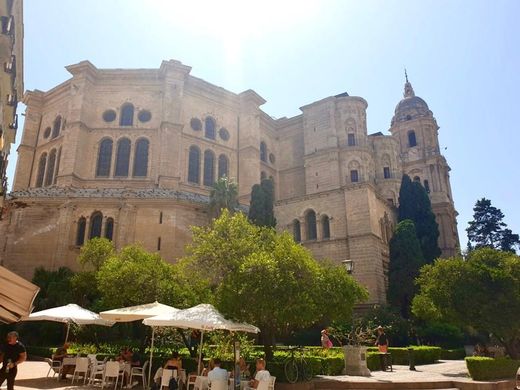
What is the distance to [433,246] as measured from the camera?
3453cm

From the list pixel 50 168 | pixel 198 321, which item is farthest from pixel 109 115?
pixel 198 321

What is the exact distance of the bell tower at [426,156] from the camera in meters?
44.0

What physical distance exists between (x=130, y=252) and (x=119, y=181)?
53.0 feet

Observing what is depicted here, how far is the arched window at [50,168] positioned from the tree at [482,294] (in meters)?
32.1

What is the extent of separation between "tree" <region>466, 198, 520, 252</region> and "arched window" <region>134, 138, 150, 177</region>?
36.5m

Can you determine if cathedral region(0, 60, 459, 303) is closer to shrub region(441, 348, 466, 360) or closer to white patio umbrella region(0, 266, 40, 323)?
shrub region(441, 348, 466, 360)

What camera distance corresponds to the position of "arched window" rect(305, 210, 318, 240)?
→ 31.5 m

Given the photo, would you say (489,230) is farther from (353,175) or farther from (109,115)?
(109,115)

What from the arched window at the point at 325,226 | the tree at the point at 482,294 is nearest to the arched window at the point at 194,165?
the arched window at the point at 325,226

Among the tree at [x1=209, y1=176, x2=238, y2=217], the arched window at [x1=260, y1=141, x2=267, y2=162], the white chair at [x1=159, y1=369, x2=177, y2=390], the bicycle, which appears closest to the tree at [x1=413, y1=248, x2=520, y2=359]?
the bicycle

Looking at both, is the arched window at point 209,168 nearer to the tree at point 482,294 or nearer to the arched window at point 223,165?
the arched window at point 223,165

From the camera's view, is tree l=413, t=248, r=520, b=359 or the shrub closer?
tree l=413, t=248, r=520, b=359

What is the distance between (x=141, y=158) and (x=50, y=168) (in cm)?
829

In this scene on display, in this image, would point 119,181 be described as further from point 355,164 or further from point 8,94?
point 355,164
